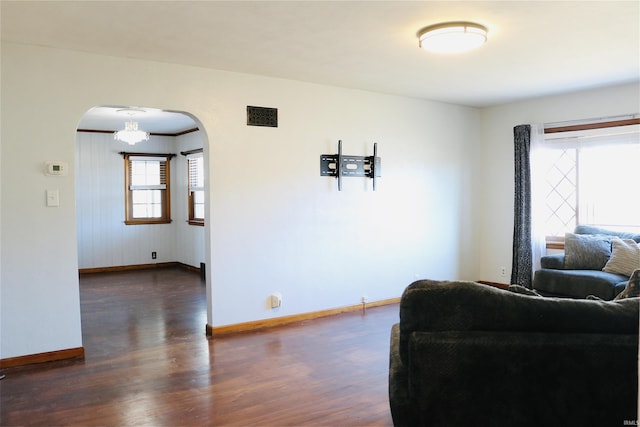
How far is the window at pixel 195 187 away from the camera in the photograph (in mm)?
7867

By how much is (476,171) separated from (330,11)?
13.7 feet

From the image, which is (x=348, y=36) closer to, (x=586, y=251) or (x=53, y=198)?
(x=53, y=198)

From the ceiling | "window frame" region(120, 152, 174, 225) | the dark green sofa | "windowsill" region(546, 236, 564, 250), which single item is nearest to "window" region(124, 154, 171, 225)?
"window frame" region(120, 152, 174, 225)

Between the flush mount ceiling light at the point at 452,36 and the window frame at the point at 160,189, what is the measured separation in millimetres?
6126

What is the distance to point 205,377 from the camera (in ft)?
11.1

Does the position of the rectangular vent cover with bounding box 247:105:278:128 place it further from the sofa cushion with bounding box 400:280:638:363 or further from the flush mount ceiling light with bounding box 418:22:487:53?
the sofa cushion with bounding box 400:280:638:363

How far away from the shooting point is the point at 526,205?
588cm

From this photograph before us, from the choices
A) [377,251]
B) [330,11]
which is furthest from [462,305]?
[377,251]

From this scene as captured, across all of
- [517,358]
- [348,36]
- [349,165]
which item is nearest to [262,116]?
[349,165]

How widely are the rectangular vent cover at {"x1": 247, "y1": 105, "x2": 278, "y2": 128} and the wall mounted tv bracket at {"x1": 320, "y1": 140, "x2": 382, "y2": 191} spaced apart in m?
0.66

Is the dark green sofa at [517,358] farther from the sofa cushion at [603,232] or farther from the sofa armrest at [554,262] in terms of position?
the sofa cushion at [603,232]

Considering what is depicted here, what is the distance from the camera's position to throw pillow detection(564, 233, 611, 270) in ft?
16.0

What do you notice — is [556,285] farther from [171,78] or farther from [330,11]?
[171,78]

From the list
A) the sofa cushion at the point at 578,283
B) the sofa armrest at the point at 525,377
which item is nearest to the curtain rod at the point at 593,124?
the sofa cushion at the point at 578,283
